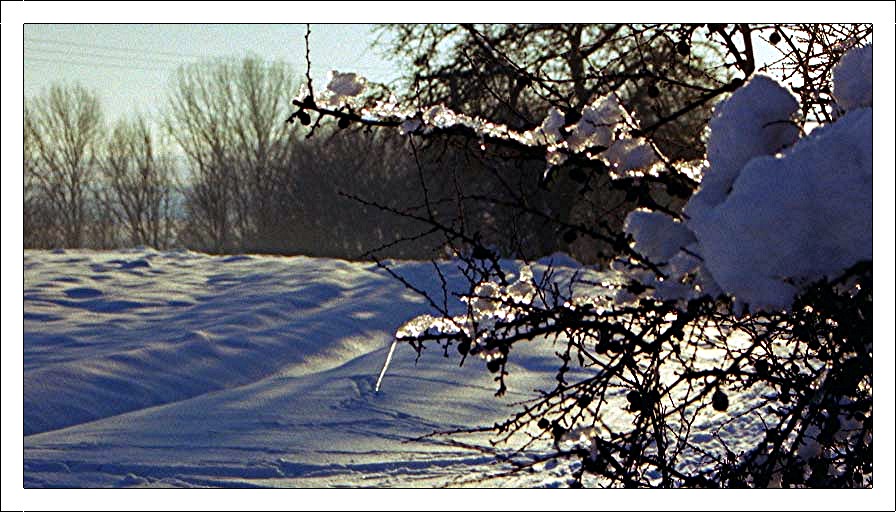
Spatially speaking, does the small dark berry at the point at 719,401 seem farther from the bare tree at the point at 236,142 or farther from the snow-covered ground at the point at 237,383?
the bare tree at the point at 236,142

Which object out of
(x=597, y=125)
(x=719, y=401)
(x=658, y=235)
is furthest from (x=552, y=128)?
(x=719, y=401)

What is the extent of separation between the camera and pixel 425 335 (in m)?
1.90

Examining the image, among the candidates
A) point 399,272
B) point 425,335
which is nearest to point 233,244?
point 399,272

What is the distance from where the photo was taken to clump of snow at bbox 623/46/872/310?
57.6 inches

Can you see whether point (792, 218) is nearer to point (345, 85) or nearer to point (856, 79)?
point (856, 79)

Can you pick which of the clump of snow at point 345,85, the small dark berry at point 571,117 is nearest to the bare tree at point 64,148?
the clump of snow at point 345,85

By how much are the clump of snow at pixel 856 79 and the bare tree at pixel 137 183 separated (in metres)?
10.0

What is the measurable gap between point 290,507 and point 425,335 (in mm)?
1109

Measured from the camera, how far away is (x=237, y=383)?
5344mm

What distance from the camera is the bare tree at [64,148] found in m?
8.41

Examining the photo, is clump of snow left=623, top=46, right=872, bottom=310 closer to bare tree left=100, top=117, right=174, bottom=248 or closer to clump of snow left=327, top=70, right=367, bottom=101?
clump of snow left=327, top=70, right=367, bottom=101

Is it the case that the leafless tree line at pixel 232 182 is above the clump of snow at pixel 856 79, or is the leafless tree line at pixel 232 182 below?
above

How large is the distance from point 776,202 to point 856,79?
1.03 ft
